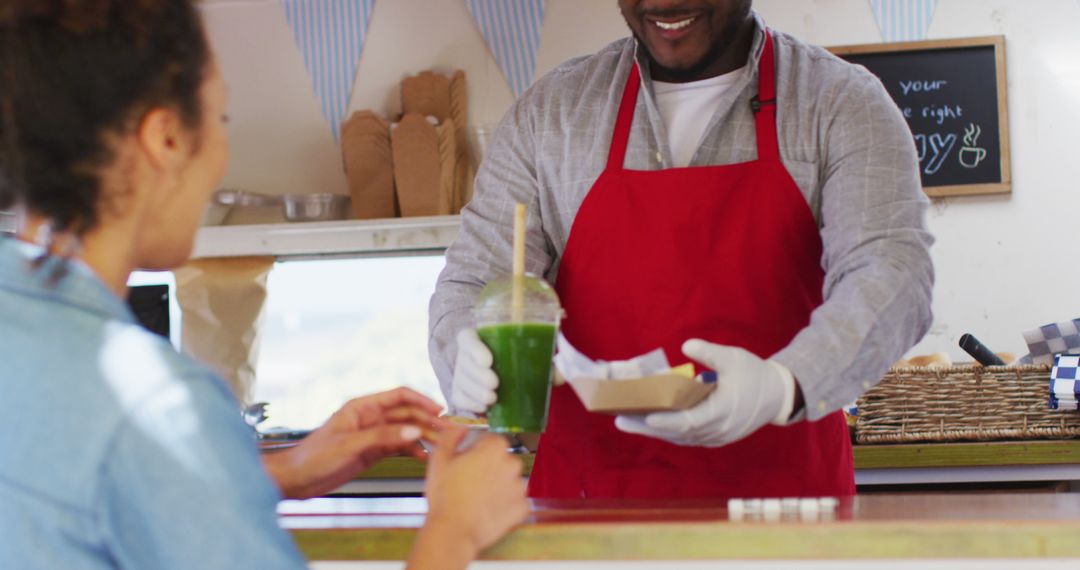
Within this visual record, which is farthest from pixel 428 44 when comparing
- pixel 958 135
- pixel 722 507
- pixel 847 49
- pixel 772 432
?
pixel 722 507

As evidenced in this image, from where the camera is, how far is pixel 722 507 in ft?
4.49

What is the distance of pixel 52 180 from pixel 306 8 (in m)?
2.82

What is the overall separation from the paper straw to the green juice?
2 cm

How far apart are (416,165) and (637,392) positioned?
203 cm

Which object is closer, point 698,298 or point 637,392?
point 637,392

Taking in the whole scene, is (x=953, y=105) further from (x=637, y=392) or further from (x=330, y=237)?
(x=637, y=392)

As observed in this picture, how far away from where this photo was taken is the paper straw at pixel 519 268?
138cm

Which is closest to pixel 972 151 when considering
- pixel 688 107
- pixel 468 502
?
pixel 688 107

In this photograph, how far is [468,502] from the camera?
1.15 metres

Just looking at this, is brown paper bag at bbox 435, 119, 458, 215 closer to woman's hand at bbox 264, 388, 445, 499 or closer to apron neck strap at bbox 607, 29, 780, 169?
apron neck strap at bbox 607, 29, 780, 169

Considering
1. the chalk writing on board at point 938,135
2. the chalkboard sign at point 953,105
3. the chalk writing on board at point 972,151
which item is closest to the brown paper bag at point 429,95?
the chalkboard sign at point 953,105

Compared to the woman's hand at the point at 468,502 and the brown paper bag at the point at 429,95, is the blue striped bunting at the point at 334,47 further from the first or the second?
the woman's hand at the point at 468,502

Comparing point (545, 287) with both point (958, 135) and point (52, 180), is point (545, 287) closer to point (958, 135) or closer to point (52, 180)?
point (52, 180)

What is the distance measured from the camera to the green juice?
148cm
